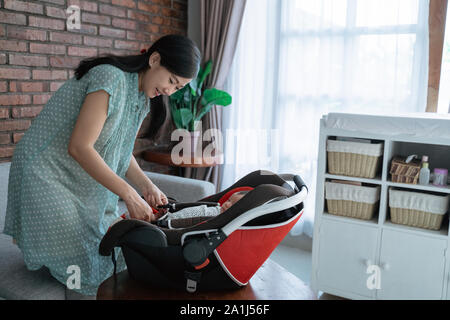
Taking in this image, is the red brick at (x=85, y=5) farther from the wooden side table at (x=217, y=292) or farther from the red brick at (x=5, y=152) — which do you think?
the wooden side table at (x=217, y=292)

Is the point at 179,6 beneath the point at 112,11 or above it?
above

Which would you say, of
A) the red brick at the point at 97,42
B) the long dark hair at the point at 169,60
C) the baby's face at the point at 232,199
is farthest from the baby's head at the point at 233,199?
the red brick at the point at 97,42

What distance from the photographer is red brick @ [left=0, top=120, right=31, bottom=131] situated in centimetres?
209

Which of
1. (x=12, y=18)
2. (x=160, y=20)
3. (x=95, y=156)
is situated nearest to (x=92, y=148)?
(x=95, y=156)

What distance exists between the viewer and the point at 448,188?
1.92 metres

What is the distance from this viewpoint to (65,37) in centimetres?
235

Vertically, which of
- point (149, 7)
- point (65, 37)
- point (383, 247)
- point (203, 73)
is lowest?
point (383, 247)

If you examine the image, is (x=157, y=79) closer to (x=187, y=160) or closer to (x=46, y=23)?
(x=46, y=23)

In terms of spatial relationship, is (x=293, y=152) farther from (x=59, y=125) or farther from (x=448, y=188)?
(x=59, y=125)

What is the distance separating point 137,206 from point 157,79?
42 cm

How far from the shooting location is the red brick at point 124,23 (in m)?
2.68

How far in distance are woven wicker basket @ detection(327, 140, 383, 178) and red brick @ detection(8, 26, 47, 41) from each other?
1.63 metres

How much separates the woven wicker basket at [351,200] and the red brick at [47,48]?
166 cm
